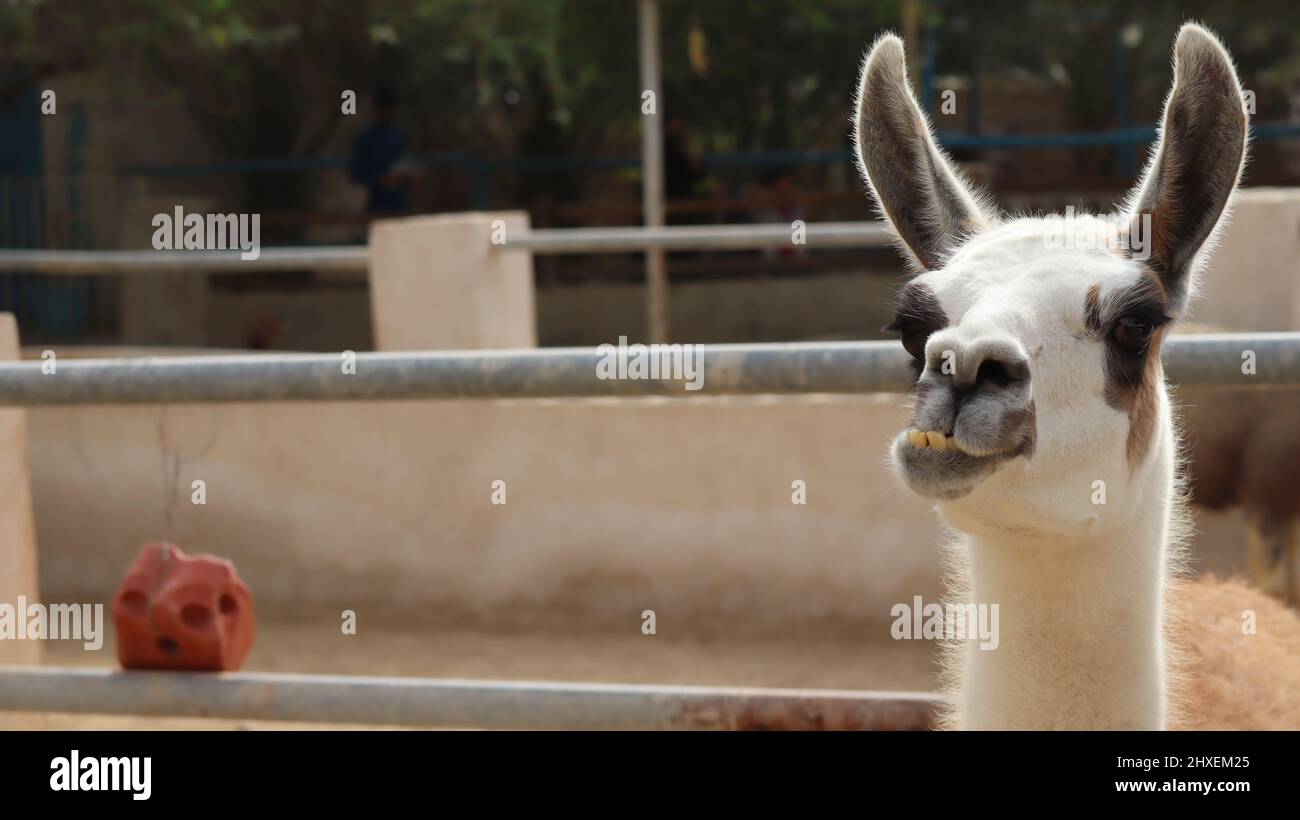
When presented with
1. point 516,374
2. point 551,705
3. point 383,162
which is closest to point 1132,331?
point 516,374

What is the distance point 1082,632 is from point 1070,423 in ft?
1.04

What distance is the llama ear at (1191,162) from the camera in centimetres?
211

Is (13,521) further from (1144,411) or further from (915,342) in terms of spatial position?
(1144,411)

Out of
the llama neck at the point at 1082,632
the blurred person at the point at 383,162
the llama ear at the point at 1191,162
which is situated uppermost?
the blurred person at the point at 383,162

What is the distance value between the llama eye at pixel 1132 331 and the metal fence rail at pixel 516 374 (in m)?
0.24

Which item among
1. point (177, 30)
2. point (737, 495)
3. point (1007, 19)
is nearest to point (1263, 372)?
point (737, 495)

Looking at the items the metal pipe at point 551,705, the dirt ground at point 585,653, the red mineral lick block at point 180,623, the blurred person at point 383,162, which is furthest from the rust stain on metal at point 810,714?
the blurred person at point 383,162

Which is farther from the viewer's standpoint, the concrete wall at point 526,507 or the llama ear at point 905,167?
the concrete wall at point 526,507

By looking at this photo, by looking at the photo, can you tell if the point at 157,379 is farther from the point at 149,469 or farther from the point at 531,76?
the point at 531,76

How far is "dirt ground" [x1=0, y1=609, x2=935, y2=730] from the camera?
5.95m

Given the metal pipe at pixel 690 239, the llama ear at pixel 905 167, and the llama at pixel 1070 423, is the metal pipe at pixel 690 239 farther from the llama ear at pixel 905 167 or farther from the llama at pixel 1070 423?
the llama at pixel 1070 423

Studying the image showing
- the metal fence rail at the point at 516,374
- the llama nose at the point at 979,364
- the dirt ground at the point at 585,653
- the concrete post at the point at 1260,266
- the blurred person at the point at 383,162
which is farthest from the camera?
Result: the blurred person at the point at 383,162

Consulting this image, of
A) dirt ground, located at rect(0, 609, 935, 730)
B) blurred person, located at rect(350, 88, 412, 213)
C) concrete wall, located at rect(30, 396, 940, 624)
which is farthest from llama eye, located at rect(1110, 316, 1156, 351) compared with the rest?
blurred person, located at rect(350, 88, 412, 213)

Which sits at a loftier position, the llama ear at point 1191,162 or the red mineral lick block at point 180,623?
the llama ear at point 1191,162
